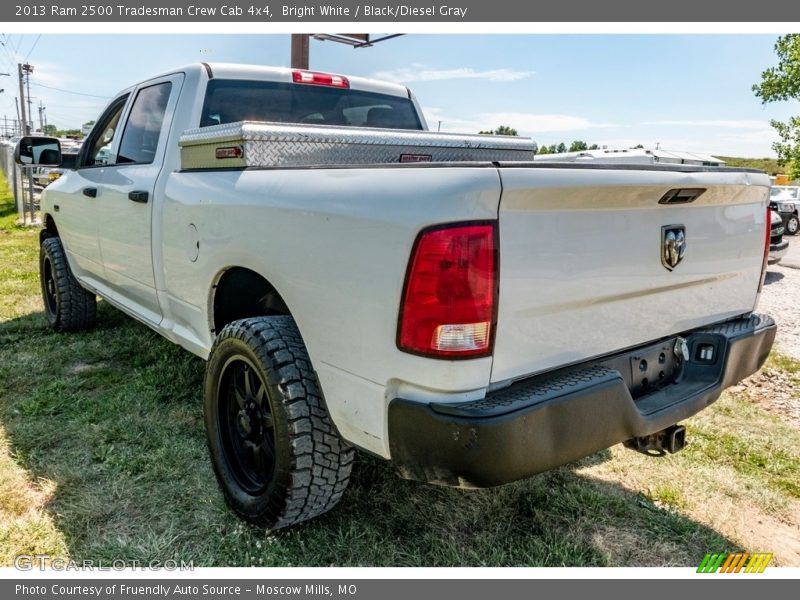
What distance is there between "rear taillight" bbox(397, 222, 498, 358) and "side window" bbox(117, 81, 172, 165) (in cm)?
235

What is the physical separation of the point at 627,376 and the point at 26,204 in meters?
15.3

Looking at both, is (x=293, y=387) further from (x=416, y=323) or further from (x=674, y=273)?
(x=674, y=273)

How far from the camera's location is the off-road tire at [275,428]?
2.25 m

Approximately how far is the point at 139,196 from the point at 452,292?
2.32m

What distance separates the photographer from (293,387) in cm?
225

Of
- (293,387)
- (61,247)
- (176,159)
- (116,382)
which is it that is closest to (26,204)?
(61,247)

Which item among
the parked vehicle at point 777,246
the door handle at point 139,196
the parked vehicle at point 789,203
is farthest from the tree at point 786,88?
the door handle at point 139,196

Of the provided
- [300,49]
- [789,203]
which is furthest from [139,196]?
[789,203]

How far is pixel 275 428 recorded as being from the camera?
7.47ft

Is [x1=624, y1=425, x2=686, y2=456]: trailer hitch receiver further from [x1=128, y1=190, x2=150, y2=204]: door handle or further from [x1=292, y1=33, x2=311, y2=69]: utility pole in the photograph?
[x1=292, y1=33, x2=311, y2=69]: utility pole

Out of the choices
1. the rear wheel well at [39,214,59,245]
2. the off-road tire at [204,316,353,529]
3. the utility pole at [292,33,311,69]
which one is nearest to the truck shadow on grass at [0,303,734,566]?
the off-road tire at [204,316,353,529]

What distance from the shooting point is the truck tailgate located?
185 cm

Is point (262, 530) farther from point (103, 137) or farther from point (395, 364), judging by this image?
point (103, 137)

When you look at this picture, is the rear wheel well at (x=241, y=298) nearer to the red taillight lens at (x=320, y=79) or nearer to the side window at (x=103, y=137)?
the red taillight lens at (x=320, y=79)
